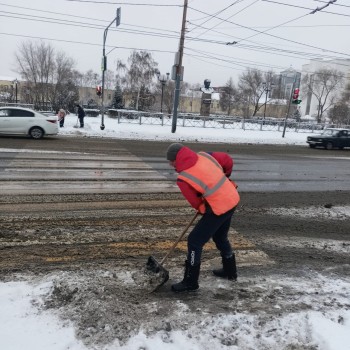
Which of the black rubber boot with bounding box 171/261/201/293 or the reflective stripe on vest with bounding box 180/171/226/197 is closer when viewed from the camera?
the reflective stripe on vest with bounding box 180/171/226/197

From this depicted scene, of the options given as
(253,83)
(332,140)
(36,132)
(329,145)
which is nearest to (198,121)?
(329,145)

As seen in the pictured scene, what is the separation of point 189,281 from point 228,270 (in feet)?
1.93

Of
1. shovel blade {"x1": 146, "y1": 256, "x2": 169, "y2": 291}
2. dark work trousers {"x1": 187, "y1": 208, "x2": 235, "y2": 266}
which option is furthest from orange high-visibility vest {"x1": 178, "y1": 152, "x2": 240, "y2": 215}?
shovel blade {"x1": 146, "y1": 256, "x2": 169, "y2": 291}

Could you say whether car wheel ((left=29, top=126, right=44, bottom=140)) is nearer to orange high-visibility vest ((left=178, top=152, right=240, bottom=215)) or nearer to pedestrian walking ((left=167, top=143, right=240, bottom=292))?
pedestrian walking ((left=167, top=143, right=240, bottom=292))

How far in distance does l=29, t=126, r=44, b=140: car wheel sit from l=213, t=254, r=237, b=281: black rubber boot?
15361 millimetres

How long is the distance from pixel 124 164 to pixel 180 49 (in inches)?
558

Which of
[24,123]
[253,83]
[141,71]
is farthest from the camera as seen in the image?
[253,83]

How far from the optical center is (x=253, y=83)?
7506cm

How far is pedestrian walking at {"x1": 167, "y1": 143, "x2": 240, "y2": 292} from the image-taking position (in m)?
3.57

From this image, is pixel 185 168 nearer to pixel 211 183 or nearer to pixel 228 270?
pixel 211 183

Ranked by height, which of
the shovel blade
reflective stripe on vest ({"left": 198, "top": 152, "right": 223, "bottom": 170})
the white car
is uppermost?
reflective stripe on vest ({"left": 198, "top": 152, "right": 223, "bottom": 170})

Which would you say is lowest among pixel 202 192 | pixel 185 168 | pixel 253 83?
pixel 202 192

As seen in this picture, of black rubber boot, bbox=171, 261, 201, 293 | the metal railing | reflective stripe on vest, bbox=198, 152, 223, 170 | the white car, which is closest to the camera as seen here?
reflective stripe on vest, bbox=198, 152, 223, 170

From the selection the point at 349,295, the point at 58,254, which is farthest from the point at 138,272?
the point at 349,295
